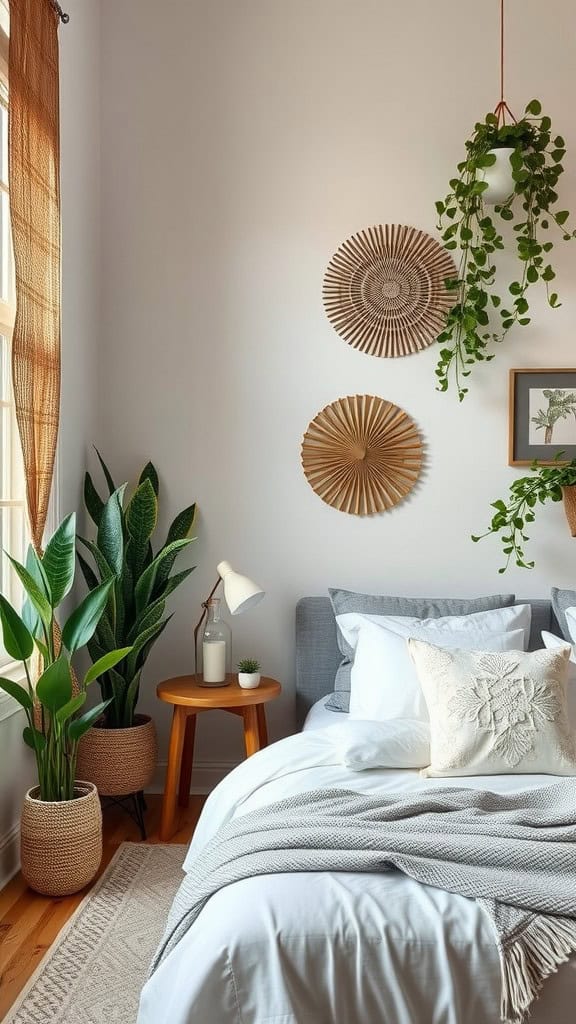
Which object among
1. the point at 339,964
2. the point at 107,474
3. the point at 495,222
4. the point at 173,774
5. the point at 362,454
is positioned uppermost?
the point at 495,222

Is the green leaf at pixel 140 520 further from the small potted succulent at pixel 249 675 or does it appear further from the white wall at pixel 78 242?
the small potted succulent at pixel 249 675

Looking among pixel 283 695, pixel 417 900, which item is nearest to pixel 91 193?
pixel 283 695

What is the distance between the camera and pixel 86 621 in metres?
2.89

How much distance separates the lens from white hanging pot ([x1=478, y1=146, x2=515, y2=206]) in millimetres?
3439

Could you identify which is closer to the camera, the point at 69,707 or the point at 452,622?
the point at 69,707

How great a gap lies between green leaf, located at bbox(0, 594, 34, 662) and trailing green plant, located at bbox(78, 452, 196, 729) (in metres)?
0.58

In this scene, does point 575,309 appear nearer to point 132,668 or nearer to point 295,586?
point 295,586

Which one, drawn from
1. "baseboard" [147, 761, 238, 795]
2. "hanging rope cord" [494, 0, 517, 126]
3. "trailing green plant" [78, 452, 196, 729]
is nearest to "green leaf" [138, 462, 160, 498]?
"trailing green plant" [78, 452, 196, 729]

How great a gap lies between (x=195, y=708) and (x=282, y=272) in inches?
70.1

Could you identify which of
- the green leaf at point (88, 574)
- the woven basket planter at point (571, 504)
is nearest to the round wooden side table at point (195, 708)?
the green leaf at point (88, 574)

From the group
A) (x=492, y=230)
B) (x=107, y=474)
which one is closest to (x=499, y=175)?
(x=492, y=230)

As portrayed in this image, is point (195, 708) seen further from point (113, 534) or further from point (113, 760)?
point (113, 534)

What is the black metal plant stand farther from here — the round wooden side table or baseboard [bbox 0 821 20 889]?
baseboard [bbox 0 821 20 889]

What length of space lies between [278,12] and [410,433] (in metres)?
1.80
